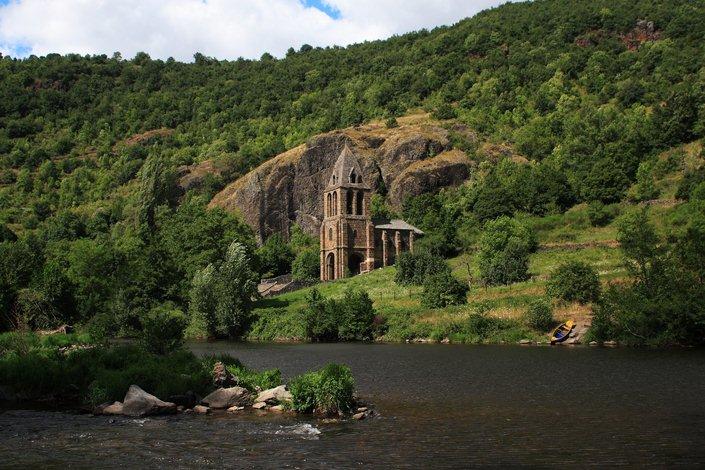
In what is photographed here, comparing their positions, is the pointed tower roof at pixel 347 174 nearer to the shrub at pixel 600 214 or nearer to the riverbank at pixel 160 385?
the shrub at pixel 600 214

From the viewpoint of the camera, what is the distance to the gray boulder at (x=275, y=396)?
23.4 m

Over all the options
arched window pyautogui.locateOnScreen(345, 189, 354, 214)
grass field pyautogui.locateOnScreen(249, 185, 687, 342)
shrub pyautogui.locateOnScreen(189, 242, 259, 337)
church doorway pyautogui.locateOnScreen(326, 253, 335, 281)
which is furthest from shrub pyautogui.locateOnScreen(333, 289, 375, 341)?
arched window pyautogui.locateOnScreen(345, 189, 354, 214)

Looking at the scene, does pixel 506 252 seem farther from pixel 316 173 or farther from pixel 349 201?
pixel 316 173

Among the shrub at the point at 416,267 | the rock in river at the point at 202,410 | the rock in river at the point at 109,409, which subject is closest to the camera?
the rock in river at the point at 109,409

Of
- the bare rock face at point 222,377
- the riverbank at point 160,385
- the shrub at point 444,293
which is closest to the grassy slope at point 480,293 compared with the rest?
the shrub at point 444,293

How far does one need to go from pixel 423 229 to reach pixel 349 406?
7612 cm

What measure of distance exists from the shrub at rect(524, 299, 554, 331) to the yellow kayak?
1.49 meters

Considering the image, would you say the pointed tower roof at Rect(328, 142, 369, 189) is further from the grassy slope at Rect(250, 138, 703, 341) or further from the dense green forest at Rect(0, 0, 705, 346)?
the grassy slope at Rect(250, 138, 703, 341)

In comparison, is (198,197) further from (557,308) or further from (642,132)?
(557,308)

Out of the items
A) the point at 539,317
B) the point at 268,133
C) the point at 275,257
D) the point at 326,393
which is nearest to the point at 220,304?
the point at 539,317

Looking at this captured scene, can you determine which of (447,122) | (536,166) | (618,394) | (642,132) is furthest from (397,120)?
(618,394)

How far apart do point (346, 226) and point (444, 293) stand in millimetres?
37941

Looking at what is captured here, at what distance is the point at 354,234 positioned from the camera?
9675 centimetres

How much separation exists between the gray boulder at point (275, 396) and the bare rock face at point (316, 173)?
86916mm
